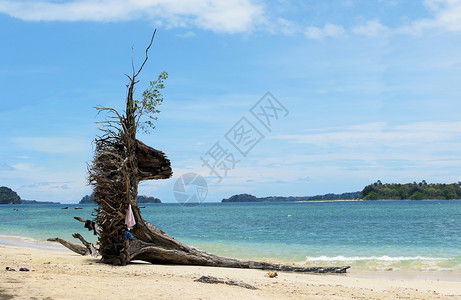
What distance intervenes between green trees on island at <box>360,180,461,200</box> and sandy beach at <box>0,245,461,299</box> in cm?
17973

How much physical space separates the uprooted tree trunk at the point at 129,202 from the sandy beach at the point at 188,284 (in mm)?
635

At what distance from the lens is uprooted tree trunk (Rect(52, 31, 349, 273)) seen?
1345 centimetres

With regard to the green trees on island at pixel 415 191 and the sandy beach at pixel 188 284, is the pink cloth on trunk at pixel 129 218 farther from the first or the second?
the green trees on island at pixel 415 191

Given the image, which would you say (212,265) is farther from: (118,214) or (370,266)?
(370,266)

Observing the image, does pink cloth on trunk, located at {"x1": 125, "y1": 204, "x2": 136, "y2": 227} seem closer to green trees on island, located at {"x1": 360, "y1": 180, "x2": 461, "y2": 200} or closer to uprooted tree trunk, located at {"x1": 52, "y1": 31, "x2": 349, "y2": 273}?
uprooted tree trunk, located at {"x1": 52, "y1": 31, "x2": 349, "y2": 273}

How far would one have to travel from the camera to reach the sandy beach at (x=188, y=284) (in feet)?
26.0

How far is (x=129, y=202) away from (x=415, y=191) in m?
188

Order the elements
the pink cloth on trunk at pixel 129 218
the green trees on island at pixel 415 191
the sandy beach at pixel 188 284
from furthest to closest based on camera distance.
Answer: the green trees on island at pixel 415 191, the pink cloth on trunk at pixel 129 218, the sandy beach at pixel 188 284

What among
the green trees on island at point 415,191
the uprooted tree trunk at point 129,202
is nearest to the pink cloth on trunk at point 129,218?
the uprooted tree trunk at point 129,202

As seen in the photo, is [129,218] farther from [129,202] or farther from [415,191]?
[415,191]

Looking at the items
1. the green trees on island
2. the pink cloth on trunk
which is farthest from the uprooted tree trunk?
the green trees on island

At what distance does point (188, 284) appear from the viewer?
950cm

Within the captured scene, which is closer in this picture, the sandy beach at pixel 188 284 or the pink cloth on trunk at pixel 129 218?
the sandy beach at pixel 188 284

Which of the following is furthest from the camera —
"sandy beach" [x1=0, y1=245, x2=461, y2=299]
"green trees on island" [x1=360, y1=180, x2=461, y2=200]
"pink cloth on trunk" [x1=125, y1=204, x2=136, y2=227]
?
"green trees on island" [x1=360, y1=180, x2=461, y2=200]
